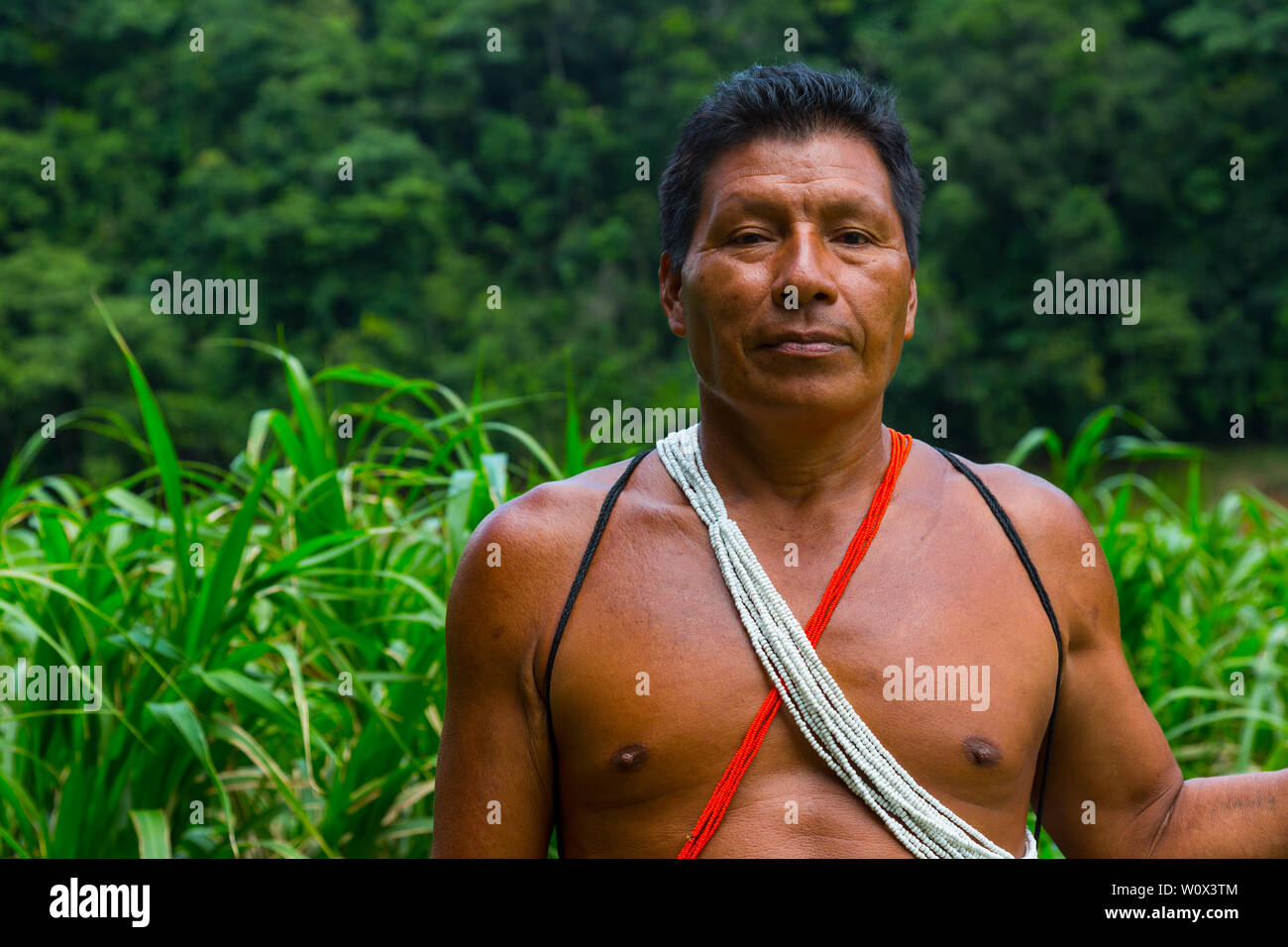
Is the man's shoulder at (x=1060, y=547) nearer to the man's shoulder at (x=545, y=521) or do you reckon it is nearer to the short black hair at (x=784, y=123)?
the short black hair at (x=784, y=123)

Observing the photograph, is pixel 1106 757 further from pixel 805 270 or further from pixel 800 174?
pixel 800 174

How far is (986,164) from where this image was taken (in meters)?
27.5

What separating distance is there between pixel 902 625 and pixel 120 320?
26254 millimetres

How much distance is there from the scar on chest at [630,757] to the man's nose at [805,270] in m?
0.55

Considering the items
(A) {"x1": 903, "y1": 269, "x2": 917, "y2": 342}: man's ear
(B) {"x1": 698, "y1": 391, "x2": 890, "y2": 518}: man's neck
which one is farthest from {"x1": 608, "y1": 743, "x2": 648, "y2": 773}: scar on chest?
(A) {"x1": 903, "y1": 269, "x2": 917, "y2": 342}: man's ear

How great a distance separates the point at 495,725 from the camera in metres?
1.51

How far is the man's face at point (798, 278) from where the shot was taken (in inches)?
58.4

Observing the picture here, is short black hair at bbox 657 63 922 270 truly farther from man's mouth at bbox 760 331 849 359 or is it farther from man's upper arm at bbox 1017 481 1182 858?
man's upper arm at bbox 1017 481 1182 858

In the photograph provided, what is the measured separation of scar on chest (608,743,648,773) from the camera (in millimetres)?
1486

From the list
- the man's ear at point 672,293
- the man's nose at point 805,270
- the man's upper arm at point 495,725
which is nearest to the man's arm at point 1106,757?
the man's nose at point 805,270

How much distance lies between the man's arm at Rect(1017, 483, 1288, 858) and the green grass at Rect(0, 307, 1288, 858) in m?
1.21

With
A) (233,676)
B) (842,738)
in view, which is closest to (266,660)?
(233,676)
